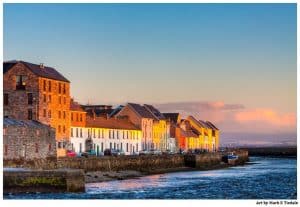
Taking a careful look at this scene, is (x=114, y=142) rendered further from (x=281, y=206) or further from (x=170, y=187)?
(x=281, y=206)

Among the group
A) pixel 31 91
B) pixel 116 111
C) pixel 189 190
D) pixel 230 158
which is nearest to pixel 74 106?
pixel 31 91

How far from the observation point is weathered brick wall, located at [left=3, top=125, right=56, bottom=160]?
169ft

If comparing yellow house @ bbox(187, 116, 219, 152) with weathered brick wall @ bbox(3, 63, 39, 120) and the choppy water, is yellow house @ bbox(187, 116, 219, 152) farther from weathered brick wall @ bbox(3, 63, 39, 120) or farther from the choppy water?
the choppy water

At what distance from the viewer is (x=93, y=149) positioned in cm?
8000

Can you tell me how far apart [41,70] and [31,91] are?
1.98m

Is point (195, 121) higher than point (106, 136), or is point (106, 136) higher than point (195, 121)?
point (195, 121)

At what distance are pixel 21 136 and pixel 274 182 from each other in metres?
13.7

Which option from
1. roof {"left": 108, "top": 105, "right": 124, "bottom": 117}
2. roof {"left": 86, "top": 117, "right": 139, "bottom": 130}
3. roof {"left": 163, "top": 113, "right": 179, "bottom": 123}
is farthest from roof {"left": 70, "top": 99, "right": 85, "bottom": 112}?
roof {"left": 163, "top": 113, "right": 179, "bottom": 123}

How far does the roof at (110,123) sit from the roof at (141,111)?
7.98 ft

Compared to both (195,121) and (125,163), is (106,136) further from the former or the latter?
(195,121)

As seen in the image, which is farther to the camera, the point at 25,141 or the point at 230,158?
the point at 230,158

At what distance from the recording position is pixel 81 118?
7656 centimetres

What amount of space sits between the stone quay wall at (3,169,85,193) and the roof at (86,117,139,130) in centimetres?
4007

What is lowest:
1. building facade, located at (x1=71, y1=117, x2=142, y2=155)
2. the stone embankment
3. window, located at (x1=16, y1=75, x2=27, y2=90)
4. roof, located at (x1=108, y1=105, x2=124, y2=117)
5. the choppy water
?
the choppy water
